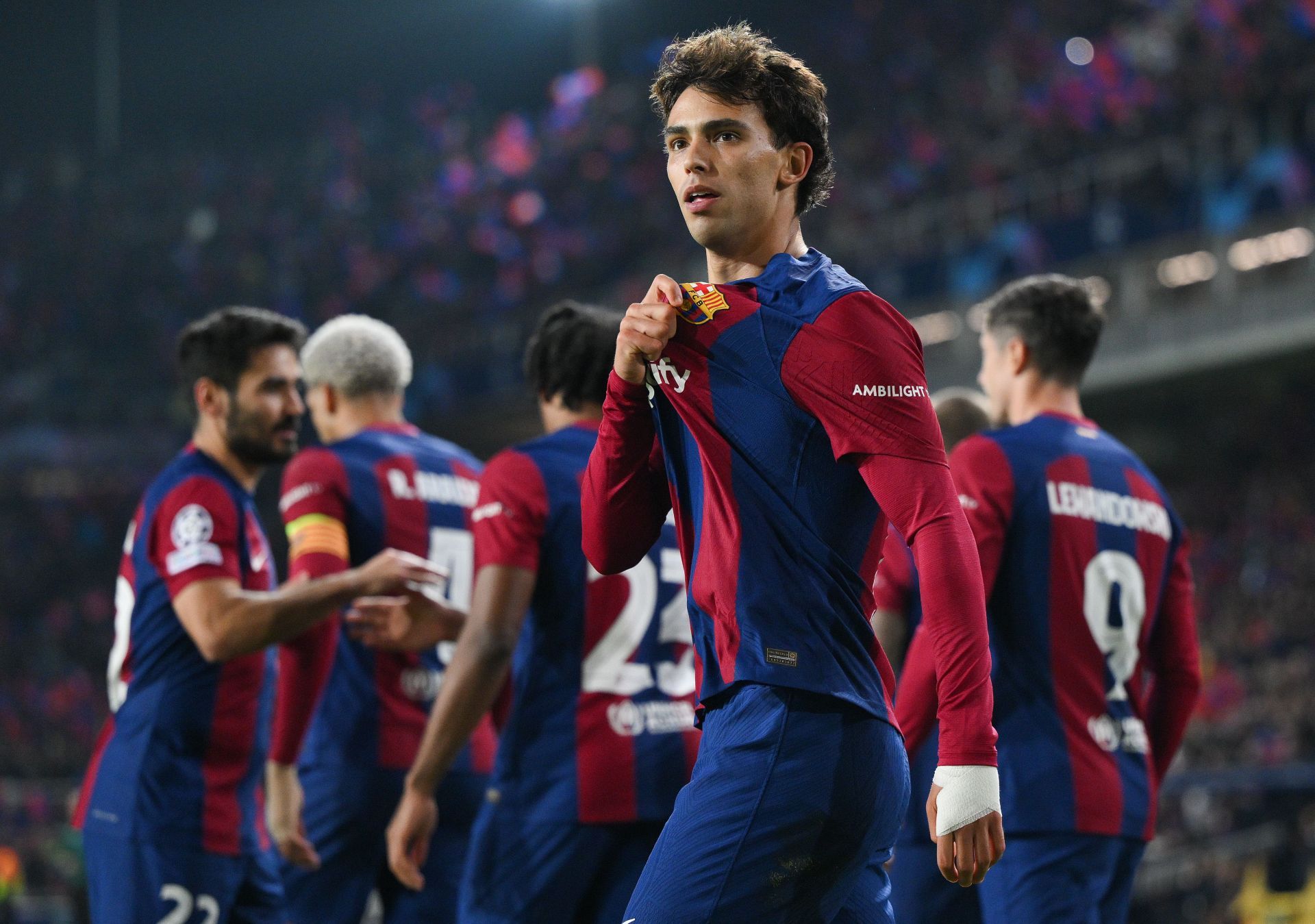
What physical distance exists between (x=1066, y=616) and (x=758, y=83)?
180 cm

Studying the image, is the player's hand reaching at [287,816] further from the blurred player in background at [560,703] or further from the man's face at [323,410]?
the man's face at [323,410]

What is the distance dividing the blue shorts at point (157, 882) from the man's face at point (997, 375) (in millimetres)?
2386

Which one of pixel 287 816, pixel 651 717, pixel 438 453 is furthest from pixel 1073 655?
pixel 287 816

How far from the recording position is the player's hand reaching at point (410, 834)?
366 cm

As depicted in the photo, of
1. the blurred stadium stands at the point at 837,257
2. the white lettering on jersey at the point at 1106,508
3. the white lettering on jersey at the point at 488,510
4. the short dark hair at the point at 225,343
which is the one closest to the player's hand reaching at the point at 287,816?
the white lettering on jersey at the point at 488,510

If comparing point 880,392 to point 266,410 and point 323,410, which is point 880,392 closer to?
point 266,410

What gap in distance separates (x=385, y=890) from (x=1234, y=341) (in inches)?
649

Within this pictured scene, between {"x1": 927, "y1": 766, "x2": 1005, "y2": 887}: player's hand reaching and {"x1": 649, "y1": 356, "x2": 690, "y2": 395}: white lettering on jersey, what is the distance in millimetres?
756

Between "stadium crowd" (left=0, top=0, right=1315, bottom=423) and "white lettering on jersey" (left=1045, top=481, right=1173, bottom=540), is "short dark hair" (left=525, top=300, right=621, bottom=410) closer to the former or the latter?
"white lettering on jersey" (left=1045, top=481, right=1173, bottom=540)

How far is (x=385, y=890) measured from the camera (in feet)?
14.2

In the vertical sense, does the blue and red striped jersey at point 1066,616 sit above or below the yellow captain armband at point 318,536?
below

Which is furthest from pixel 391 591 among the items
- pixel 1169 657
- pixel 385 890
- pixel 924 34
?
pixel 924 34

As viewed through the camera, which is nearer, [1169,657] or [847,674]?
[847,674]

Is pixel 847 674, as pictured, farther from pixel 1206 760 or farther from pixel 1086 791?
pixel 1206 760
